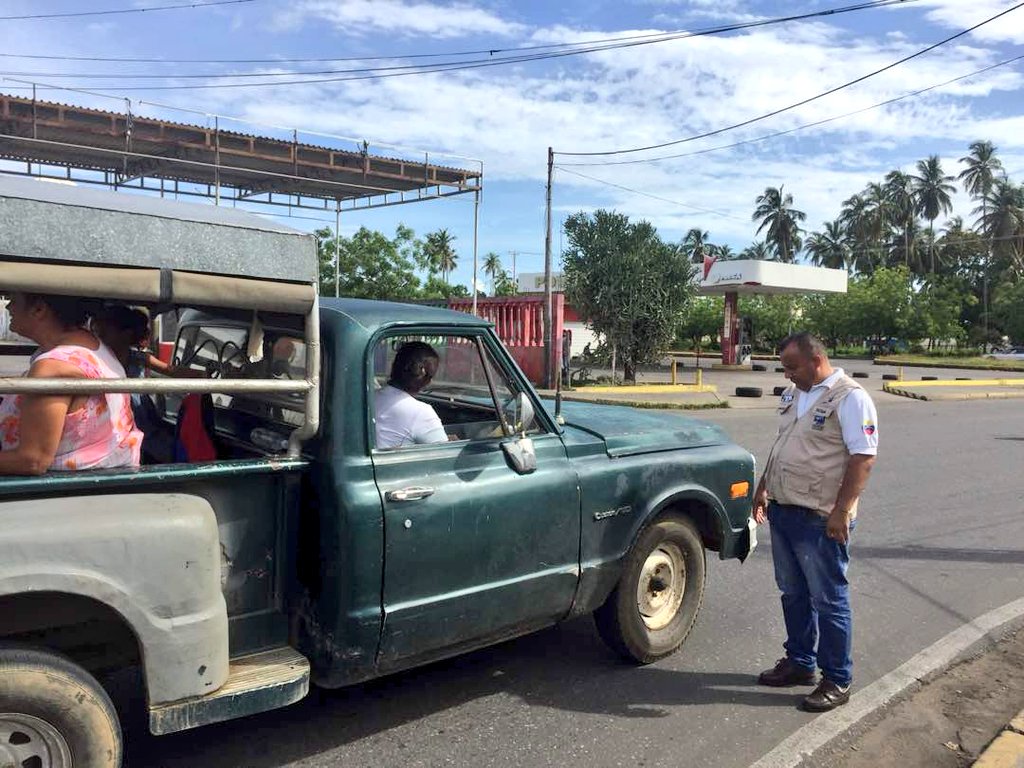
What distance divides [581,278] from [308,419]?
21736mm

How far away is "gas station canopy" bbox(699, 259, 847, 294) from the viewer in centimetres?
3631

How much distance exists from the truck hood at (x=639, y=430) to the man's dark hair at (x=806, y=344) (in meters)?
0.68

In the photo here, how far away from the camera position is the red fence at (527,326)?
22.3 m

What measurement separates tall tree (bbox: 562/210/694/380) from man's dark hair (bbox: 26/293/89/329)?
21.6 meters

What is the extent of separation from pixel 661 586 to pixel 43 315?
9.92ft

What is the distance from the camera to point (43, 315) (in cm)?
267

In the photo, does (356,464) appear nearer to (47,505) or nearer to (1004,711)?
(47,505)

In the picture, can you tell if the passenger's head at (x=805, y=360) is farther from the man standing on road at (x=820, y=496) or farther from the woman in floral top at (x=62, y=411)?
the woman in floral top at (x=62, y=411)

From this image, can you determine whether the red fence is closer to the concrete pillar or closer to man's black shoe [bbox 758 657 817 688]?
the concrete pillar

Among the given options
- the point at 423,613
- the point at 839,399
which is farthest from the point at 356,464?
the point at 839,399

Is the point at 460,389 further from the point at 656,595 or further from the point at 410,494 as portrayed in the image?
the point at 656,595

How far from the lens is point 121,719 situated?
3359 millimetres

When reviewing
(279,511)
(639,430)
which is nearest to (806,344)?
(639,430)

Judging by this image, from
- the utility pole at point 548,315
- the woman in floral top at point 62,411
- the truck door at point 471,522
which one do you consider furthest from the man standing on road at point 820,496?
the utility pole at point 548,315
